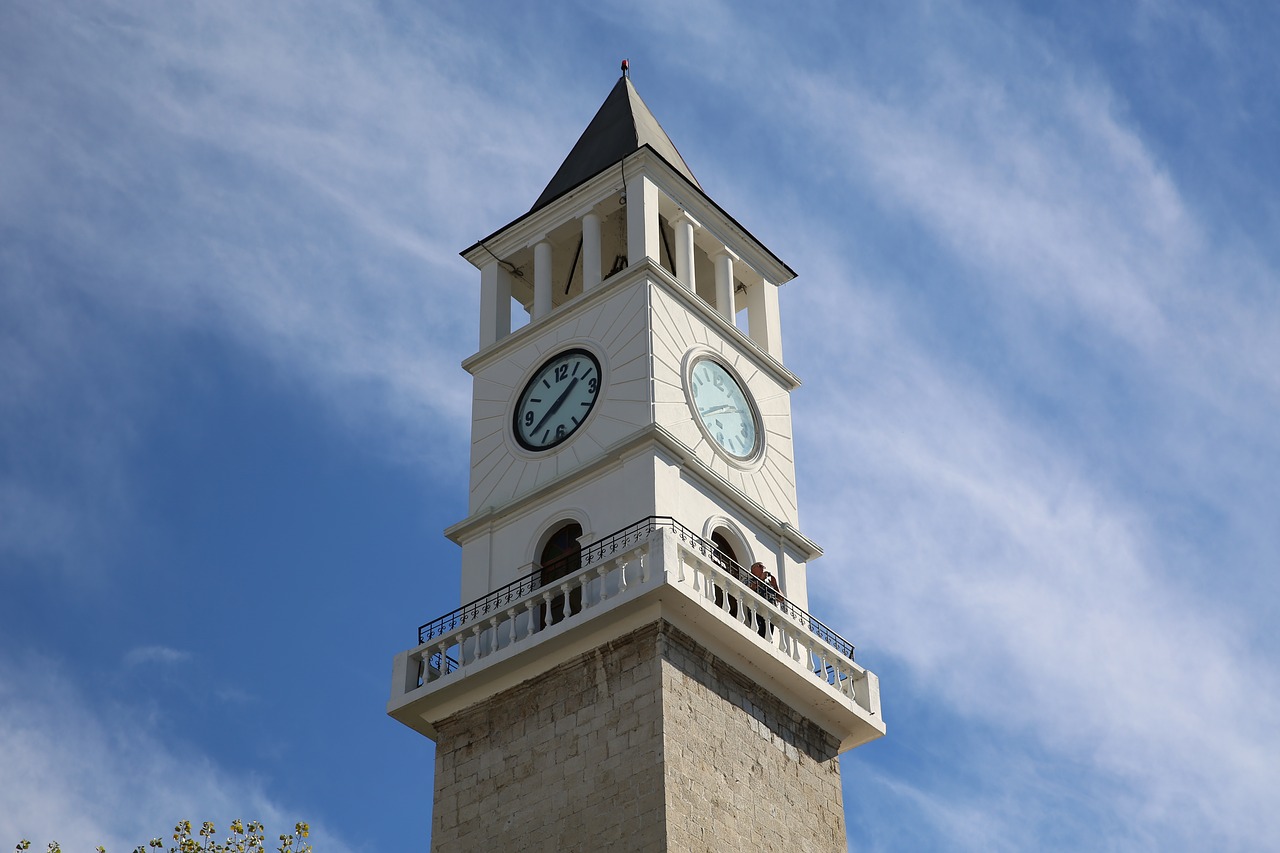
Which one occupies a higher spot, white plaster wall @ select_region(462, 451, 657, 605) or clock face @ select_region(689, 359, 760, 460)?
clock face @ select_region(689, 359, 760, 460)

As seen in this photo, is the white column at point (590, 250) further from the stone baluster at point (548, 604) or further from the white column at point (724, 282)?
the stone baluster at point (548, 604)

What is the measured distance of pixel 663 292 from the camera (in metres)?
33.5

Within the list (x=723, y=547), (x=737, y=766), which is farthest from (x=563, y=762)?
(x=723, y=547)

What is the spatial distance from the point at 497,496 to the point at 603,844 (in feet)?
24.0

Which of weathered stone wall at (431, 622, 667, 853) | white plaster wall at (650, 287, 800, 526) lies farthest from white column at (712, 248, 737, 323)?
weathered stone wall at (431, 622, 667, 853)

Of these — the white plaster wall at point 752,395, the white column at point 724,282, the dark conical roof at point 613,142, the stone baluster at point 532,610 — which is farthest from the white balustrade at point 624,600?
the dark conical roof at point 613,142

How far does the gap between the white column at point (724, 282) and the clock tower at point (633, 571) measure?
0.05 meters

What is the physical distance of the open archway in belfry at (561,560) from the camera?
3009 cm

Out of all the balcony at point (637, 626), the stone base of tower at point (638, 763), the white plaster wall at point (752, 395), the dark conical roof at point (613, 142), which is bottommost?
the stone base of tower at point (638, 763)

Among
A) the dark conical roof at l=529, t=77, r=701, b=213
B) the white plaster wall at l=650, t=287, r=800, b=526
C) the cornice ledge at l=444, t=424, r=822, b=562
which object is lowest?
the cornice ledge at l=444, t=424, r=822, b=562

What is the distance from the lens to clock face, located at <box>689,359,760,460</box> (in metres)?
32.7

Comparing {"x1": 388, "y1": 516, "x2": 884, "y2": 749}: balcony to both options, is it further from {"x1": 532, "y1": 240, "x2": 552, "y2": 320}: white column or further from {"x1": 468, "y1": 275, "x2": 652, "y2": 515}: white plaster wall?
{"x1": 532, "y1": 240, "x2": 552, "y2": 320}: white column

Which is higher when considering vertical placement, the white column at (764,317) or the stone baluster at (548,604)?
the white column at (764,317)

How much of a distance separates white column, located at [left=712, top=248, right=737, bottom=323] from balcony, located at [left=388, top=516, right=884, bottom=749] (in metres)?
5.49
